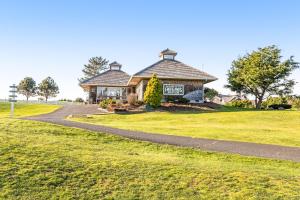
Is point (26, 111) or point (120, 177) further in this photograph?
point (26, 111)

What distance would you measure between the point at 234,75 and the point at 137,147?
147 ft

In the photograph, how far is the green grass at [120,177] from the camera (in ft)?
24.7

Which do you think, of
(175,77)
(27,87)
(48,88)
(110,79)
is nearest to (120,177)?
(175,77)

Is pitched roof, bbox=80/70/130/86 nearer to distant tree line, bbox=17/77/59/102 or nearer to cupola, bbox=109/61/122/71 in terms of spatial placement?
cupola, bbox=109/61/122/71

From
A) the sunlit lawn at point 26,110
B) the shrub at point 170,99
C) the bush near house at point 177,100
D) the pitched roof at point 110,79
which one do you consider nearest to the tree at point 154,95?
the shrub at point 170,99

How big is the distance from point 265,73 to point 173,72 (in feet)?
47.4

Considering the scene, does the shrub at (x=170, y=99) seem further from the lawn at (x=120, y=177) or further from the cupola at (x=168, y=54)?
the lawn at (x=120, y=177)

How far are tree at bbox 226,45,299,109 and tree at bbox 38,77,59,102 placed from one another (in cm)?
7072

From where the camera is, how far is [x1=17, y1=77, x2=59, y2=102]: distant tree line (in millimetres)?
106562

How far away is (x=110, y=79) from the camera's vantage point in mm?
53438

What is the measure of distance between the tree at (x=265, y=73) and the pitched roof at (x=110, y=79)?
1848 centimetres

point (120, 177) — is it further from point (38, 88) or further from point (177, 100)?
point (38, 88)

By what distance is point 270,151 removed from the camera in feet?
45.3

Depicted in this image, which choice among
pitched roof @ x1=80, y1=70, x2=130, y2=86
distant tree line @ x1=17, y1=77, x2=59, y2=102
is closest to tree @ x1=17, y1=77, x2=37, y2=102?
distant tree line @ x1=17, y1=77, x2=59, y2=102
